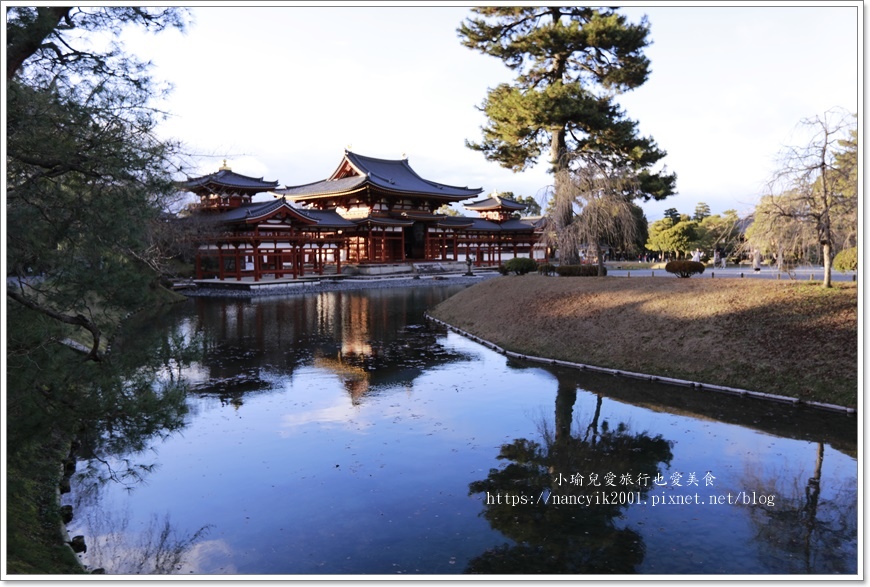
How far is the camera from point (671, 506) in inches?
264

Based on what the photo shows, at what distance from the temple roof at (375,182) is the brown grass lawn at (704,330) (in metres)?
28.6

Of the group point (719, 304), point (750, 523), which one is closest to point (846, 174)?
point (719, 304)

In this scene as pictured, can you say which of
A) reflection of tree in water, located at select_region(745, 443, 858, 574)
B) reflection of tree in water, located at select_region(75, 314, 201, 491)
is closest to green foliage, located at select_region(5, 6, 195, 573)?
reflection of tree in water, located at select_region(75, 314, 201, 491)

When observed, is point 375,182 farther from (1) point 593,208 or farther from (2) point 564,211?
(1) point 593,208

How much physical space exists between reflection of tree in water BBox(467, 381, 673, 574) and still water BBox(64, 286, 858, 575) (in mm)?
28

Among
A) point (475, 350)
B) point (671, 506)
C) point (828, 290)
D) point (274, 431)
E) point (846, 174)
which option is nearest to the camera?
point (671, 506)

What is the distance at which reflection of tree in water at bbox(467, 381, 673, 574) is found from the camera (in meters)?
5.55

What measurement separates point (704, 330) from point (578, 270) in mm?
9767

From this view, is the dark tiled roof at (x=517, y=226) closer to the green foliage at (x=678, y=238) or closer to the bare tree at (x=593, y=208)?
the green foliage at (x=678, y=238)

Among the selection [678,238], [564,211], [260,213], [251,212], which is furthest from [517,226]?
[564,211]

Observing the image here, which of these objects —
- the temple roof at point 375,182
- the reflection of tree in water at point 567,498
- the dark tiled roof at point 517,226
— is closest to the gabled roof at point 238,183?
the temple roof at point 375,182

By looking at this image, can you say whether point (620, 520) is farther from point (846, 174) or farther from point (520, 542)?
point (846, 174)

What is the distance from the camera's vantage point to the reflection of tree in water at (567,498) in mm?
5555

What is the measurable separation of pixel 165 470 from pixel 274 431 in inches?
74.2
